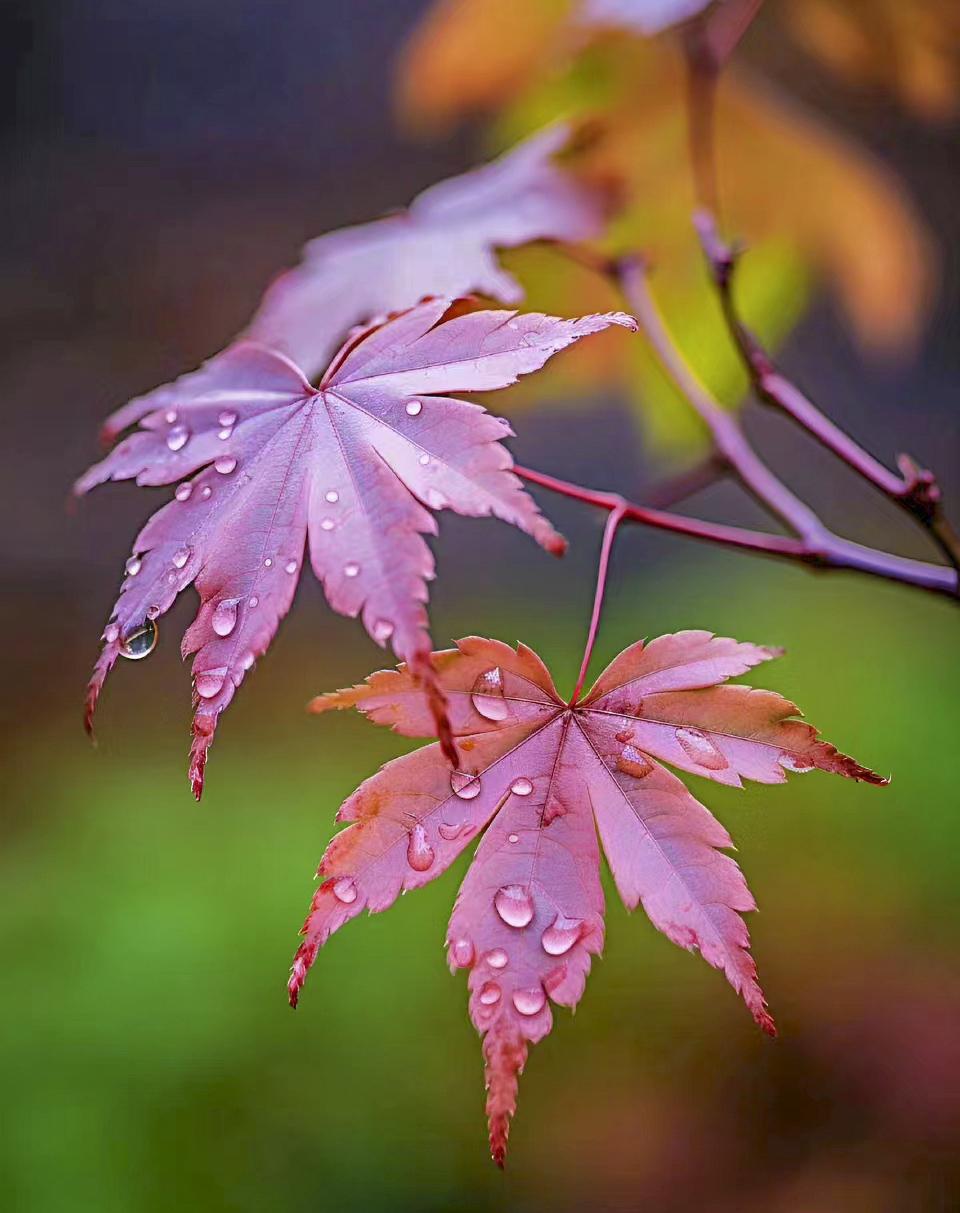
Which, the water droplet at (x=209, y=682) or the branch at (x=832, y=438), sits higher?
the water droplet at (x=209, y=682)

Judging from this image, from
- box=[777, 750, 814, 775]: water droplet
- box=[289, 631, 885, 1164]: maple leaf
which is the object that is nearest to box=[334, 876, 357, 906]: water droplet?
box=[289, 631, 885, 1164]: maple leaf

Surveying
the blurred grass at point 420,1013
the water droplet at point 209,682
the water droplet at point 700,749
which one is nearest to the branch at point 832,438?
the water droplet at point 700,749

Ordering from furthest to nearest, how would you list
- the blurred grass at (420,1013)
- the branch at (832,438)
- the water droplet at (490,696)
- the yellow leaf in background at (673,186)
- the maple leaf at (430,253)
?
the blurred grass at (420,1013)
the yellow leaf in background at (673,186)
the maple leaf at (430,253)
the branch at (832,438)
the water droplet at (490,696)

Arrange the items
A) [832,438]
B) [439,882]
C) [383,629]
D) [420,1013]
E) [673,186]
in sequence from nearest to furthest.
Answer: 1. [383,629]
2. [832,438]
3. [673,186]
4. [420,1013]
5. [439,882]

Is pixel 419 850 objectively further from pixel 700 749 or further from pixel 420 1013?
pixel 420 1013

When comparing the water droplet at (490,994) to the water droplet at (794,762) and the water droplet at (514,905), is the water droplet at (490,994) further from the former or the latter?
the water droplet at (794,762)

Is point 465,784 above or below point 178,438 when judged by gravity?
below

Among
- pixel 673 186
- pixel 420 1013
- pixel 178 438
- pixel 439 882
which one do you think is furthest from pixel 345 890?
pixel 439 882
